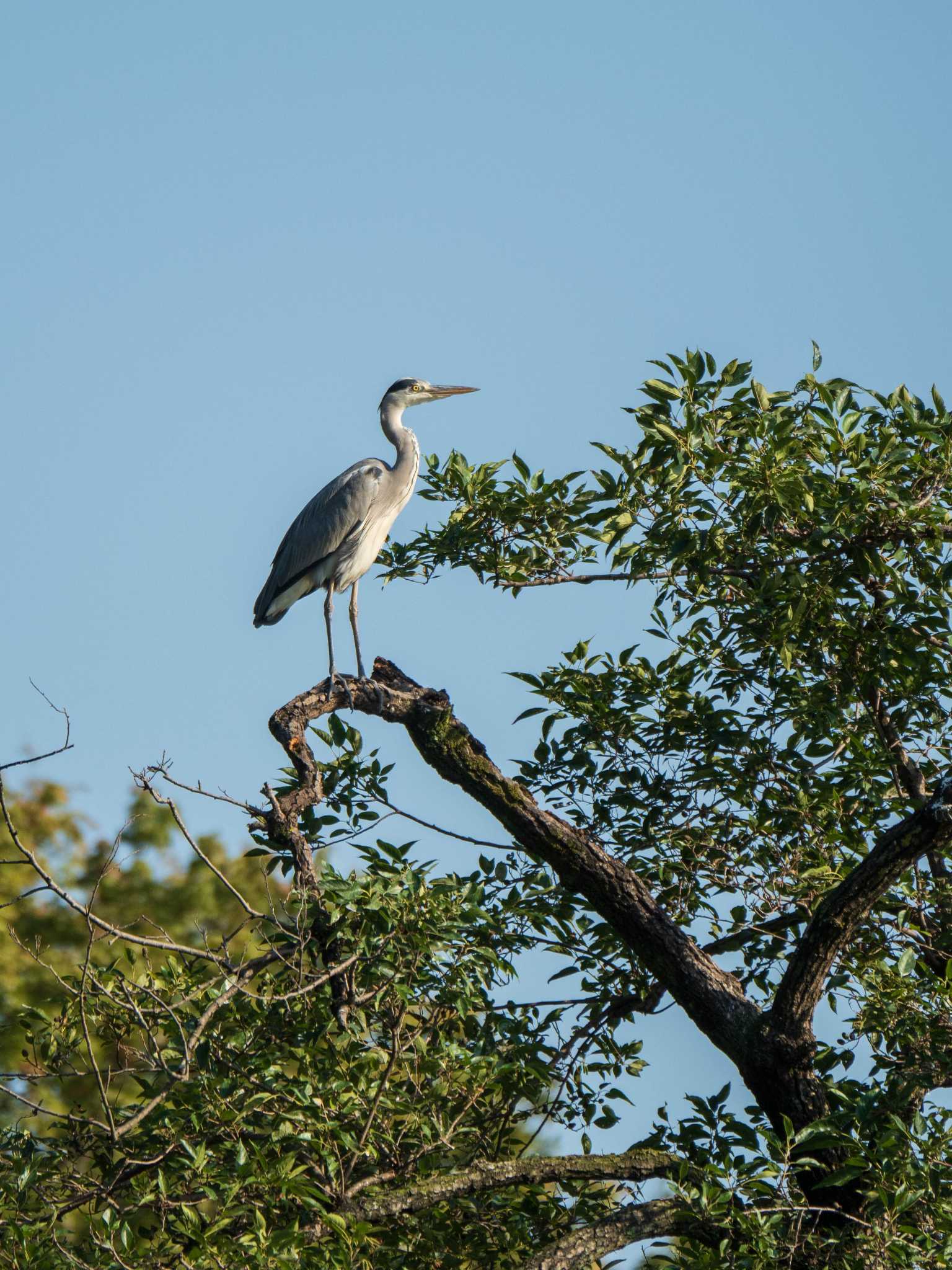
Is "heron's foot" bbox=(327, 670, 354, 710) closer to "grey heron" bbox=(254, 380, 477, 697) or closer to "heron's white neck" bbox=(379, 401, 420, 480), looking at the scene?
"grey heron" bbox=(254, 380, 477, 697)

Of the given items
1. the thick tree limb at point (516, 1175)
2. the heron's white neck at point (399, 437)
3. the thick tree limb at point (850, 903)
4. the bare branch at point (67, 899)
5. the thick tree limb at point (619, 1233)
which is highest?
the heron's white neck at point (399, 437)

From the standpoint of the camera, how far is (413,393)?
339 inches

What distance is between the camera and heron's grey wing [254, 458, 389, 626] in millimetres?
7395

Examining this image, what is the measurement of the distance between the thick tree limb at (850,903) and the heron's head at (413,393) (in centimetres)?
481

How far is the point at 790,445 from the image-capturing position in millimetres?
4656

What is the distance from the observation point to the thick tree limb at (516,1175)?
4.21 meters

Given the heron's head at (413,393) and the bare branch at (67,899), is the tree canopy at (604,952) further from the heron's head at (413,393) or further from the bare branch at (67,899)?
the heron's head at (413,393)

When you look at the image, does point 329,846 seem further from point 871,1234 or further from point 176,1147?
point 871,1234

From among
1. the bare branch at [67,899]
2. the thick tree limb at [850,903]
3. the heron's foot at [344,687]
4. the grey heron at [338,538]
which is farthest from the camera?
the grey heron at [338,538]

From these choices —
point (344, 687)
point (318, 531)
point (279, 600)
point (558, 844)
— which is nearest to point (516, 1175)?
point (558, 844)

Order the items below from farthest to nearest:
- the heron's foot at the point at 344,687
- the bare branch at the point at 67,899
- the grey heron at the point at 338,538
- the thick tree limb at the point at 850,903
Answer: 1. the grey heron at the point at 338,538
2. the heron's foot at the point at 344,687
3. the thick tree limb at the point at 850,903
4. the bare branch at the point at 67,899

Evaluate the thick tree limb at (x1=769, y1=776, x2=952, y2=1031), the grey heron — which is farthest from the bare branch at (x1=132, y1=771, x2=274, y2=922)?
the grey heron

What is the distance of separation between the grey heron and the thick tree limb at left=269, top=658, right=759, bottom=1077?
1.87 meters

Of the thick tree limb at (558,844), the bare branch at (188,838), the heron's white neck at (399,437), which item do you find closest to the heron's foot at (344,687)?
the thick tree limb at (558,844)
